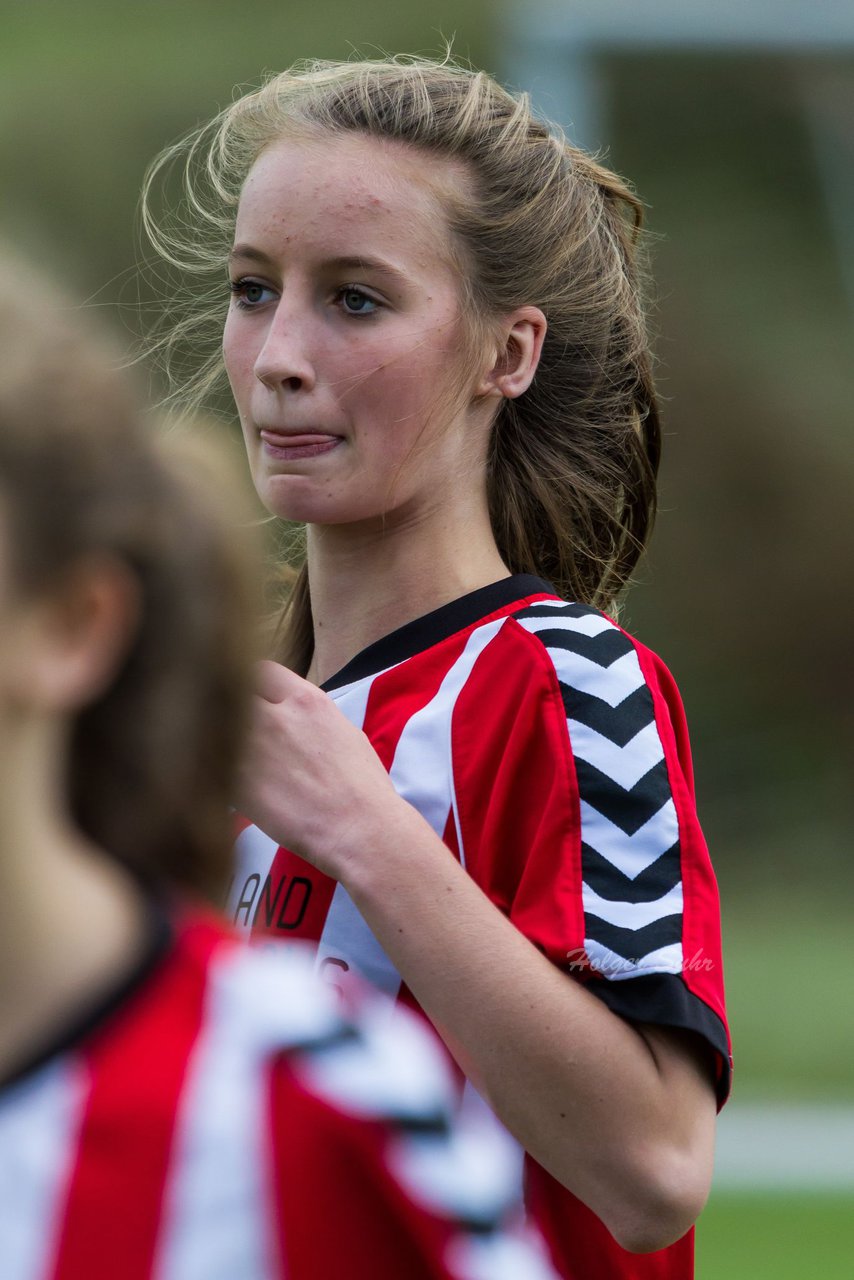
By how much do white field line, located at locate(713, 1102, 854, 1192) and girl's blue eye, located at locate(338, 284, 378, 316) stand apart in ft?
12.7

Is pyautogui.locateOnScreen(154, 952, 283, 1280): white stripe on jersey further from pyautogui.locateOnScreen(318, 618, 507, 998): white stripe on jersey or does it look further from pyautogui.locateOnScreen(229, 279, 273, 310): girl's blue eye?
pyautogui.locateOnScreen(229, 279, 273, 310): girl's blue eye

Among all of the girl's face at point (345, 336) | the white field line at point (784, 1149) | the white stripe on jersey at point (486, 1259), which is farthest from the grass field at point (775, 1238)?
the white stripe on jersey at point (486, 1259)

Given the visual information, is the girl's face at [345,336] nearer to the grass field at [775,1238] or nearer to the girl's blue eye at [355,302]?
the girl's blue eye at [355,302]

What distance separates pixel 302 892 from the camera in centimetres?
139

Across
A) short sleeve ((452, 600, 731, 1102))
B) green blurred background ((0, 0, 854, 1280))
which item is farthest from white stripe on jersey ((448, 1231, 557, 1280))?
green blurred background ((0, 0, 854, 1280))

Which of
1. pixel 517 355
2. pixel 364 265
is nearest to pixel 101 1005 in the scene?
pixel 364 265

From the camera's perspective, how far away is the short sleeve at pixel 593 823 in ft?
4.11

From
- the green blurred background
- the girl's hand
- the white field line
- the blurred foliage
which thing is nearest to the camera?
the girl's hand

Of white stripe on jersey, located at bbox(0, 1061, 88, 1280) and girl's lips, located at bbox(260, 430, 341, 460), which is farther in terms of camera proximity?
girl's lips, located at bbox(260, 430, 341, 460)

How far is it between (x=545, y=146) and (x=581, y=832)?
31.4 inches

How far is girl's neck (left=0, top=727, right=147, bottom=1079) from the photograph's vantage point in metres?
0.67

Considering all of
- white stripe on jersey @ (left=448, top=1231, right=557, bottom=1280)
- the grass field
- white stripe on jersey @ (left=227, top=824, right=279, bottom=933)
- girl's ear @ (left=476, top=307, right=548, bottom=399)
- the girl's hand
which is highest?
girl's ear @ (left=476, top=307, right=548, bottom=399)

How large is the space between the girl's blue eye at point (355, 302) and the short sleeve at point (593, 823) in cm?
34

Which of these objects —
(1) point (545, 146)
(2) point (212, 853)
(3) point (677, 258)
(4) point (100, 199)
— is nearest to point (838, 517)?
(3) point (677, 258)
